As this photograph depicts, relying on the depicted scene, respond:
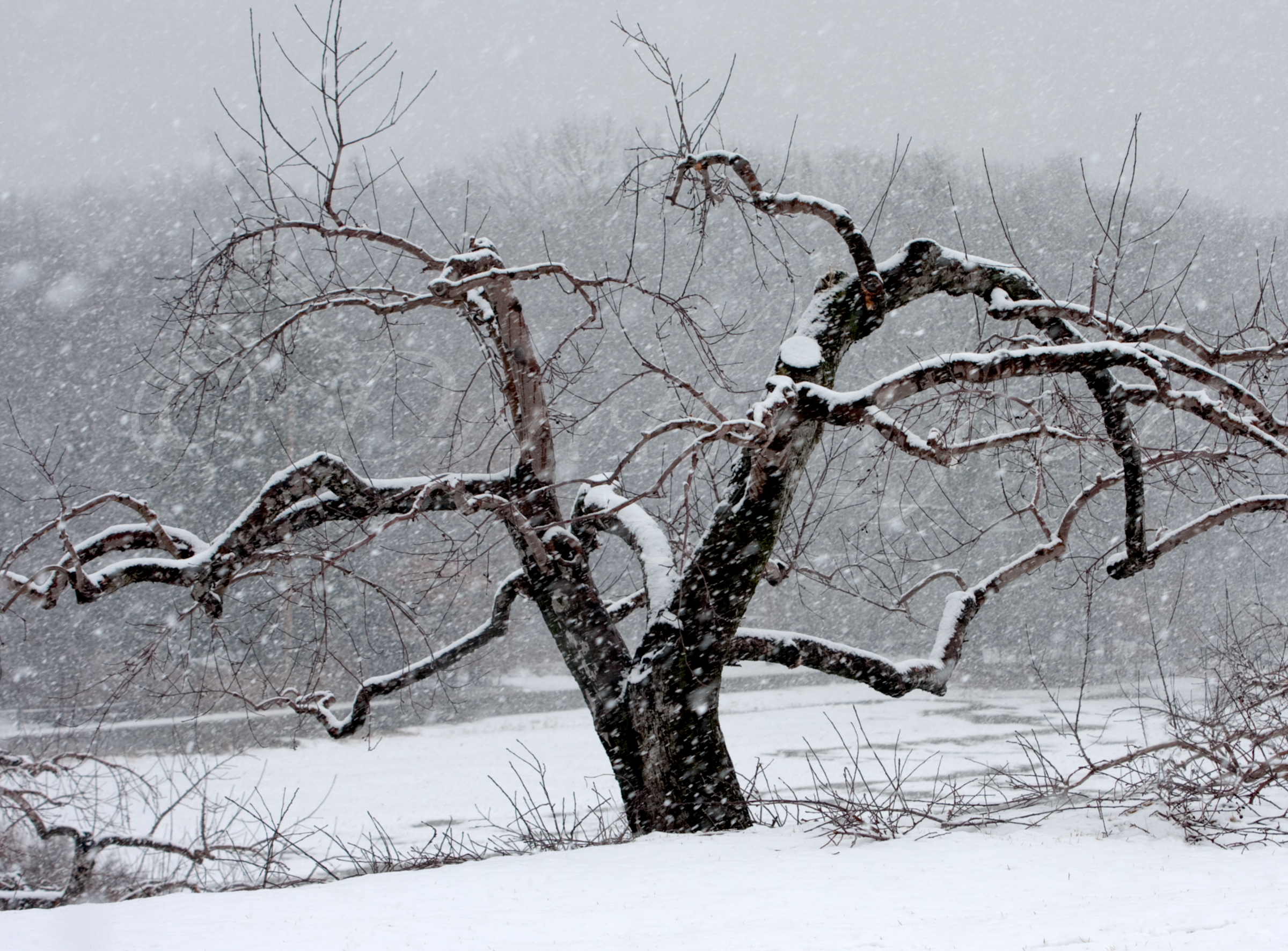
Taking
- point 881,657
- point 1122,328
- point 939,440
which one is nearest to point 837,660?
point 881,657

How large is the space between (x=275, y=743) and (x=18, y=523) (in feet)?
34.3

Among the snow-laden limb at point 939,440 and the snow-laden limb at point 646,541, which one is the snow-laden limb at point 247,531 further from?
the snow-laden limb at point 939,440

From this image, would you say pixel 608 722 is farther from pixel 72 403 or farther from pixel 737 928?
pixel 72 403

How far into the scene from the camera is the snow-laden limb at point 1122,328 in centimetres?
544

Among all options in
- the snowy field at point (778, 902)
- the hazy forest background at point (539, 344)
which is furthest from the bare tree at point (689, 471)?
the hazy forest background at point (539, 344)

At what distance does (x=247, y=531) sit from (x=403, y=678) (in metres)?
1.42

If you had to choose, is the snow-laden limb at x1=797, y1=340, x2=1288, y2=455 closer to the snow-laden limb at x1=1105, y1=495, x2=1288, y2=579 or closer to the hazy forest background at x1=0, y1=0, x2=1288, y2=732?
the snow-laden limb at x1=1105, y1=495, x2=1288, y2=579

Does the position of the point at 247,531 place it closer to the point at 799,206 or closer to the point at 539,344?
the point at 799,206

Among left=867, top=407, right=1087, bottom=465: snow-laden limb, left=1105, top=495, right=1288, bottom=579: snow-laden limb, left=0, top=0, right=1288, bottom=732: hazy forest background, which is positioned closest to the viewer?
left=867, top=407, right=1087, bottom=465: snow-laden limb

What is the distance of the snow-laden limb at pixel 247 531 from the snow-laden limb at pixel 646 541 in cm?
71

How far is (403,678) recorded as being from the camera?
642 cm

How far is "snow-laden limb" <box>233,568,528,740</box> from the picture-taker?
6375mm

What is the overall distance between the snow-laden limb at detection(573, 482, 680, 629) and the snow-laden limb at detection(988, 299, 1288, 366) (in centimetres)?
237

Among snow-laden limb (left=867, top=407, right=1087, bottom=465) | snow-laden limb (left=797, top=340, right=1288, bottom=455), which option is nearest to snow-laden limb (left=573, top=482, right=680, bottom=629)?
snow-laden limb (left=797, top=340, right=1288, bottom=455)
